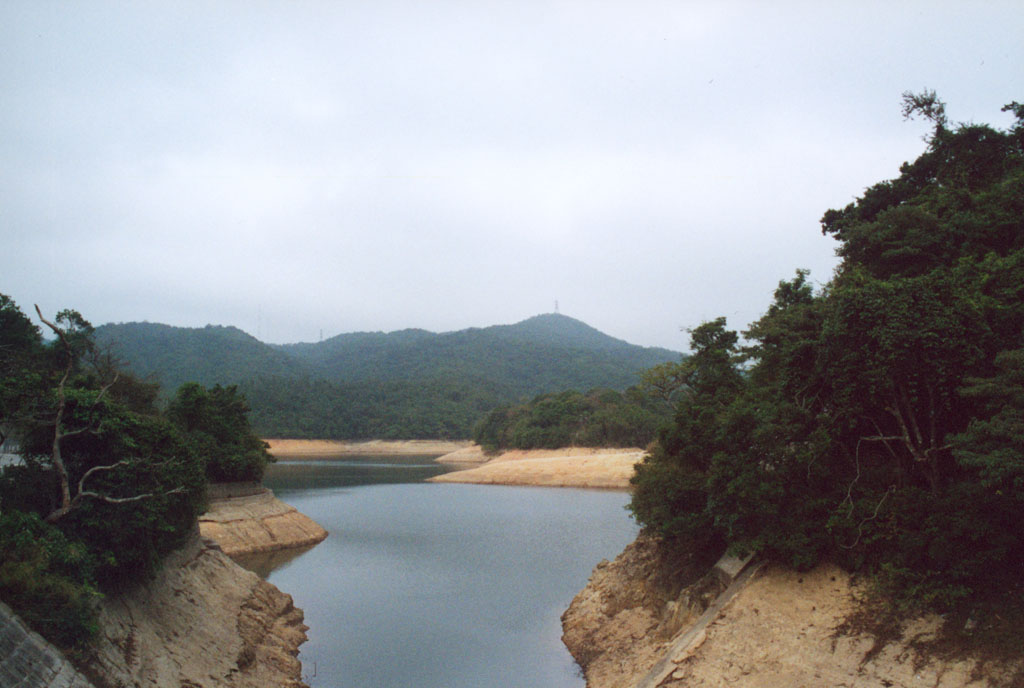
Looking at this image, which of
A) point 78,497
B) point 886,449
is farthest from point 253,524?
point 886,449

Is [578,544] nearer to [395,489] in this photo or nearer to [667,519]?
[667,519]

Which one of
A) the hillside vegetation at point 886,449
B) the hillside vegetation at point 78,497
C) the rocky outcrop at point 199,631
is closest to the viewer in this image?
the hillside vegetation at point 78,497

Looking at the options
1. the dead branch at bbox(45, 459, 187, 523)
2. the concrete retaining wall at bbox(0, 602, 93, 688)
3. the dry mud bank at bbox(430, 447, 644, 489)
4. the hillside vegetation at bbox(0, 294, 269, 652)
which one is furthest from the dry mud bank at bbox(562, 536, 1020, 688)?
the dry mud bank at bbox(430, 447, 644, 489)

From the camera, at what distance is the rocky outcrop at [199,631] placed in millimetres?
12023

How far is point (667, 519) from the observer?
17.4 metres

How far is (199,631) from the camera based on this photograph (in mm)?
15367

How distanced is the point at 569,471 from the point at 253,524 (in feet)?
136

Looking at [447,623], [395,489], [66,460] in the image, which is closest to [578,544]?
[447,623]

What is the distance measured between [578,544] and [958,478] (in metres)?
23.4

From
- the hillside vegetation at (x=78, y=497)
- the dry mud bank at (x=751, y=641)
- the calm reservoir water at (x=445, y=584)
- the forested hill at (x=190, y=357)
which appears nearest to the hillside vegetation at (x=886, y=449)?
the dry mud bank at (x=751, y=641)

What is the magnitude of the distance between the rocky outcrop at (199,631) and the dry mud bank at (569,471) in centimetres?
4567

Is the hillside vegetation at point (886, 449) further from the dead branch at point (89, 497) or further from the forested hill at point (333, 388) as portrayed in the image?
the forested hill at point (333, 388)

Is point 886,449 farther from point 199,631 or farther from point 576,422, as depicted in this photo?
point 576,422

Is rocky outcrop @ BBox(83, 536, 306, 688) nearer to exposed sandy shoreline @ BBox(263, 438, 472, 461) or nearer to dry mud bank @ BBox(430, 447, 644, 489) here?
dry mud bank @ BBox(430, 447, 644, 489)
